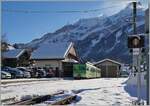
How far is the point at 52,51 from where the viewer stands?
80188 mm

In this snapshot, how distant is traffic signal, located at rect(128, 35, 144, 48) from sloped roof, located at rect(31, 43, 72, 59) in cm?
5948

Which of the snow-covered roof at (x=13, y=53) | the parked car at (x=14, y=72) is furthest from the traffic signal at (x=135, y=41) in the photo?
Result: the snow-covered roof at (x=13, y=53)

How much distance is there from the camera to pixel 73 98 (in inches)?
861

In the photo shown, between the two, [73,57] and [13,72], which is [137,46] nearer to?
[13,72]

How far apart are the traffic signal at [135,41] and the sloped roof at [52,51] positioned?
59.5m

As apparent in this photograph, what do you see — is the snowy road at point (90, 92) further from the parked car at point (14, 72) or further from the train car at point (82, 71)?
the train car at point (82, 71)

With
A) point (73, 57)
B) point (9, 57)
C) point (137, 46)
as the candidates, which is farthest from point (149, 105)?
point (73, 57)

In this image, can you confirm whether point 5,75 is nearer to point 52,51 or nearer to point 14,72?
point 14,72

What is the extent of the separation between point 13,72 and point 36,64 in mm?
23454

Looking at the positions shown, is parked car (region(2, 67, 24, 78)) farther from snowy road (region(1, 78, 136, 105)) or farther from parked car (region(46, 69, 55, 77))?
snowy road (region(1, 78, 136, 105))

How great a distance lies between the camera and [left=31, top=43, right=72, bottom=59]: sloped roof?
77.3 meters

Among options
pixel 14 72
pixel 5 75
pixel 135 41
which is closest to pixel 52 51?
pixel 14 72

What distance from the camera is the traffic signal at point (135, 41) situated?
16531 mm

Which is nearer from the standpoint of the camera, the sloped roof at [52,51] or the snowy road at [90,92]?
the snowy road at [90,92]
